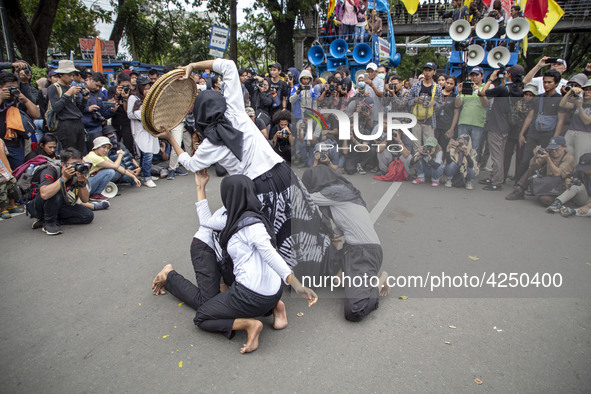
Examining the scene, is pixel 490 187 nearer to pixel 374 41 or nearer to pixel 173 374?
pixel 173 374

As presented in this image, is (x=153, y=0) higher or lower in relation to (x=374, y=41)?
higher

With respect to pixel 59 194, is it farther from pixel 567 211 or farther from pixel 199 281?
pixel 567 211

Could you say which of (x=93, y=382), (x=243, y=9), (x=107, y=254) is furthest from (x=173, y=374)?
(x=243, y=9)

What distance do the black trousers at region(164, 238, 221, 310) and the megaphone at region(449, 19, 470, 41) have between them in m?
8.09

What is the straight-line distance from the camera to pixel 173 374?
2.28m

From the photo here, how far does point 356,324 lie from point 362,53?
382 inches

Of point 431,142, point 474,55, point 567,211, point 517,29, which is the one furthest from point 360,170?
point 517,29

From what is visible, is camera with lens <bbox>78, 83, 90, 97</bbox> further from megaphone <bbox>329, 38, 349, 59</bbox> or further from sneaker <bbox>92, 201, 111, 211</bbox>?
megaphone <bbox>329, 38, 349, 59</bbox>

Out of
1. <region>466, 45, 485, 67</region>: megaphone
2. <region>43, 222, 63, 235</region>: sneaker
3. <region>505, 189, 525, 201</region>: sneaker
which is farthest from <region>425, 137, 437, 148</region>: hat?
<region>466, 45, 485, 67</region>: megaphone

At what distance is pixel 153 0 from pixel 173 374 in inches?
1047

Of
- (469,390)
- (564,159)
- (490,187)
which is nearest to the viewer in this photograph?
(469,390)

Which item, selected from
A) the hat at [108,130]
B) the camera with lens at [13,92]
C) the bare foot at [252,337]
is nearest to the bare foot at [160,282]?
the bare foot at [252,337]

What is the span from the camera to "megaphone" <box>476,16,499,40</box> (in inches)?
330

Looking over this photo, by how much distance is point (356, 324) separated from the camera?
279cm
